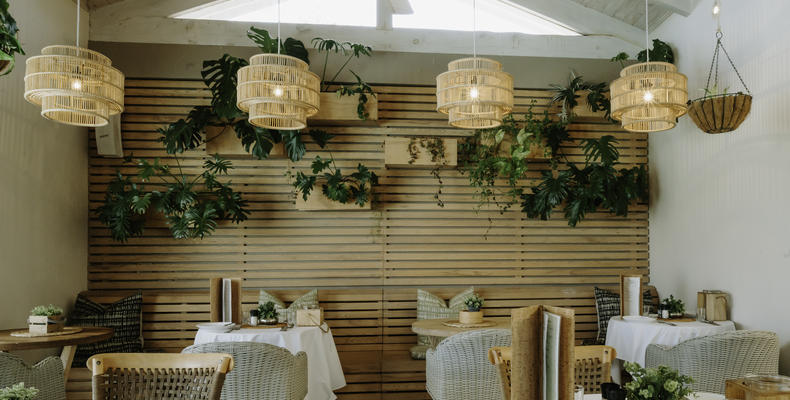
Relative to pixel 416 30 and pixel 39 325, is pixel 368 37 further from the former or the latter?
pixel 39 325

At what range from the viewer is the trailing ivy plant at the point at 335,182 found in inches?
228

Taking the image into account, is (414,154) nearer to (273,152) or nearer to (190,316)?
(273,152)

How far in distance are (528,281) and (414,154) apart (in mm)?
1876

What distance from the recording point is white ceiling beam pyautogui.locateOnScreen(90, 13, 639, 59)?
612cm

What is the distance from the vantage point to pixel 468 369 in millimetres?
3816

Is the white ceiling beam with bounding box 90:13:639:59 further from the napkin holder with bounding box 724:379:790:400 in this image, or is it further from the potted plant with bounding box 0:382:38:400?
the potted plant with bounding box 0:382:38:400

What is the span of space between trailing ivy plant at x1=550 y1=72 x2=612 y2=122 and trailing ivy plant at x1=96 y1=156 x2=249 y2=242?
347cm

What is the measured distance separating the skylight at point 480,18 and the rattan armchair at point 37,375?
15.0 ft

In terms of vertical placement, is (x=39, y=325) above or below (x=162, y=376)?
below

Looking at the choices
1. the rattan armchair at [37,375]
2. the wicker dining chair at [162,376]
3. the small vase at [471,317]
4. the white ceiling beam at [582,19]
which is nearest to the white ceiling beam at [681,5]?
the white ceiling beam at [582,19]

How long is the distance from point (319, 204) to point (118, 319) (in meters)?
2.19

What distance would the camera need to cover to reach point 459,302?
586 centimetres

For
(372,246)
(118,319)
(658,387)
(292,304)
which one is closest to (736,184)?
(372,246)

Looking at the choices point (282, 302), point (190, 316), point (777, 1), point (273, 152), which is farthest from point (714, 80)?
point (190, 316)
